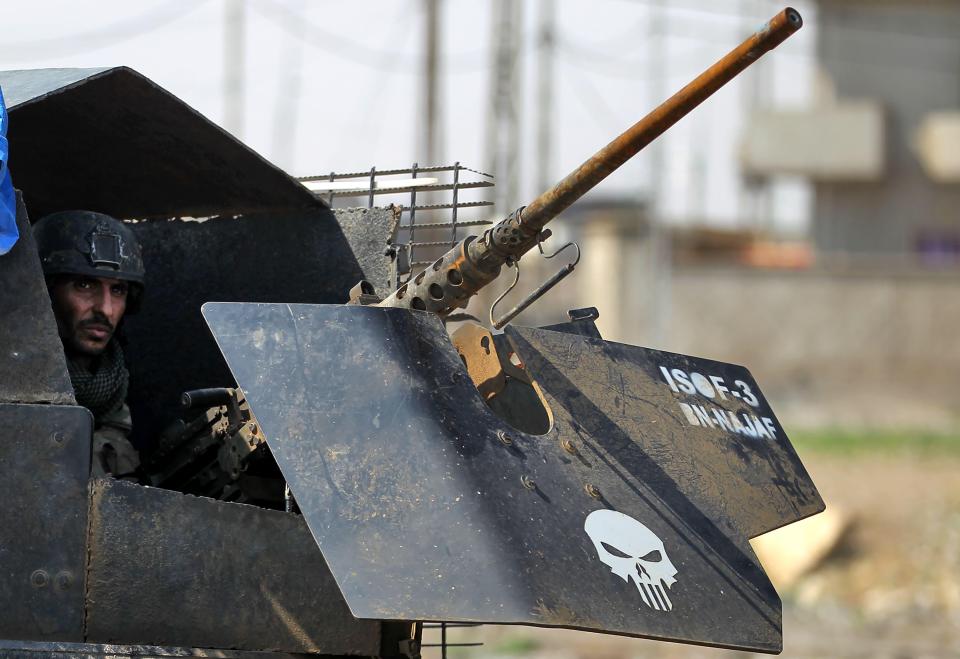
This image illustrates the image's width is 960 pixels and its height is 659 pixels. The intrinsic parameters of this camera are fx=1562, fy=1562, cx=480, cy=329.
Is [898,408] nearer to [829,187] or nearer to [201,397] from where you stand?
[829,187]

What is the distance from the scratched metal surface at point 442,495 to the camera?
3219mm

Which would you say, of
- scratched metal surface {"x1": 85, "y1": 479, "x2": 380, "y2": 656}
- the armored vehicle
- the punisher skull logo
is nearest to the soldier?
the armored vehicle

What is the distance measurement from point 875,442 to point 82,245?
15473 mm

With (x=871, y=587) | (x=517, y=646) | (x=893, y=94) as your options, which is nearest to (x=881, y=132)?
(x=893, y=94)

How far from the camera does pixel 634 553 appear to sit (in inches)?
138

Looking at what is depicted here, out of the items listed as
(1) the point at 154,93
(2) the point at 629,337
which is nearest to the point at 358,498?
(1) the point at 154,93

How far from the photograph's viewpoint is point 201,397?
164 inches

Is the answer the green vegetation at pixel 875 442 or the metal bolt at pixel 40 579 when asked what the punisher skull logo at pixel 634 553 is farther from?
the green vegetation at pixel 875 442

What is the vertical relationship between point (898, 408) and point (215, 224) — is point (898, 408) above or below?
below

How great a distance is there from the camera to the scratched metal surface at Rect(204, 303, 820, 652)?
10.6 feet

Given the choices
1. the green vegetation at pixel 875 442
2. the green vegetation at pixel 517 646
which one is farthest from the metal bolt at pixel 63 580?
the green vegetation at pixel 875 442

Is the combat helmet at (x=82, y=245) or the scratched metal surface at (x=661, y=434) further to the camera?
the combat helmet at (x=82, y=245)

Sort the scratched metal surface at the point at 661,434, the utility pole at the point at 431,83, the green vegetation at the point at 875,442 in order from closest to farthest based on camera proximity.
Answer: the scratched metal surface at the point at 661,434, the green vegetation at the point at 875,442, the utility pole at the point at 431,83

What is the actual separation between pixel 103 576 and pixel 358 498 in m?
0.61
